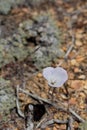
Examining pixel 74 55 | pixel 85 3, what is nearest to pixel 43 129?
pixel 74 55

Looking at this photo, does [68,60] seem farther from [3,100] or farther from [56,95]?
[3,100]

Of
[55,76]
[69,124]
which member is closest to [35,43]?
[55,76]

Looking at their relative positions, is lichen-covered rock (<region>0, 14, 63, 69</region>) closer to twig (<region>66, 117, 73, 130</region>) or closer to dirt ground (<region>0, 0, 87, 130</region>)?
dirt ground (<region>0, 0, 87, 130</region>)

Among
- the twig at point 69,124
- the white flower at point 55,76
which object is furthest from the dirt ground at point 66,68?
the white flower at point 55,76

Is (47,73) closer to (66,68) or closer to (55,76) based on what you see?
(55,76)

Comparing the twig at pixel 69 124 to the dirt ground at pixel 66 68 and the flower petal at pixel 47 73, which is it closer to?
the dirt ground at pixel 66 68
